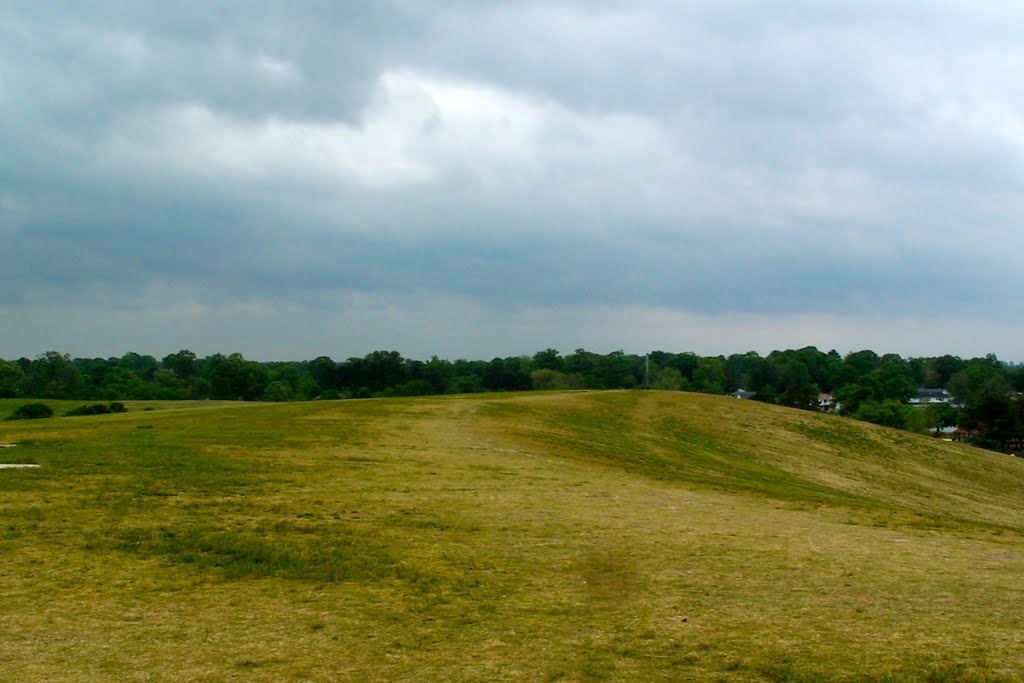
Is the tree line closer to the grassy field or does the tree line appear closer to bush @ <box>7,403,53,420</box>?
bush @ <box>7,403,53,420</box>

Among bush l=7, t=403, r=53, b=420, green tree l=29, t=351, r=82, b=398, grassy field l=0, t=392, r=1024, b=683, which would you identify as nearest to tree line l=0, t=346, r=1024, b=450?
green tree l=29, t=351, r=82, b=398

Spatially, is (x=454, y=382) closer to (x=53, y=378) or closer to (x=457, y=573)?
(x=53, y=378)

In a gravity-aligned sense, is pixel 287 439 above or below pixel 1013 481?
above

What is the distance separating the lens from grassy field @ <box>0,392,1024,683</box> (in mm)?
8734

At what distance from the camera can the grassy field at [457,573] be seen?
8734mm

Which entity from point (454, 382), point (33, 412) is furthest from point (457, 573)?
point (454, 382)

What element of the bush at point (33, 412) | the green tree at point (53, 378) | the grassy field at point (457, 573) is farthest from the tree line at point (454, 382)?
the grassy field at point (457, 573)

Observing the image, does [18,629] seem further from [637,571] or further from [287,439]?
[287,439]

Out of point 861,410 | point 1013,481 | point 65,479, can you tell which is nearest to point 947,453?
point 1013,481

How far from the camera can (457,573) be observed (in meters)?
12.4

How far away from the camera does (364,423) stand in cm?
3512

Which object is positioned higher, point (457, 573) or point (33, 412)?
point (33, 412)

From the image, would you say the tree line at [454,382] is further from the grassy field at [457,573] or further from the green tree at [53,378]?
the grassy field at [457,573]

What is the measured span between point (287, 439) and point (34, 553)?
15885mm
